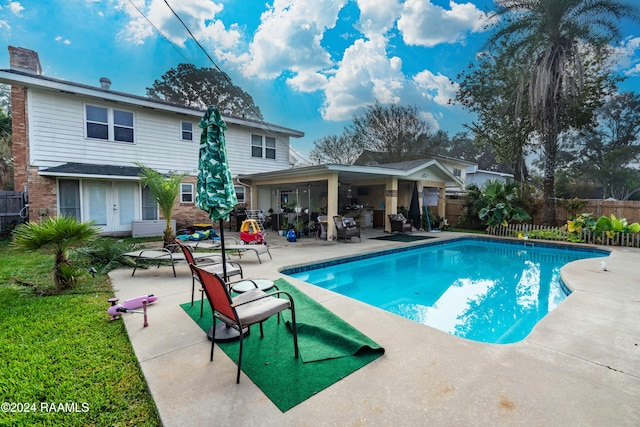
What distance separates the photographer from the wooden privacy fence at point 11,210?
10.1m

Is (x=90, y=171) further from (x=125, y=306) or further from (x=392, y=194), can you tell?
(x=392, y=194)

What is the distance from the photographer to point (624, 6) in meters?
10.9

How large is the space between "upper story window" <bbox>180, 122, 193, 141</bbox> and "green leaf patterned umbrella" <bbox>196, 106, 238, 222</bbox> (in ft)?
35.4

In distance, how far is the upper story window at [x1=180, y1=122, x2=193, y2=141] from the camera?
12728 millimetres

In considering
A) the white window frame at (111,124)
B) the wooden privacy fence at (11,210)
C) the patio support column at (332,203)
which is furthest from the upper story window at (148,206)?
the patio support column at (332,203)

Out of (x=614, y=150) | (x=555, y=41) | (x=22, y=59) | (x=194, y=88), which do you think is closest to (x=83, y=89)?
(x=22, y=59)

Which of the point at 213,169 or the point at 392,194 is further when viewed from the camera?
the point at 392,194

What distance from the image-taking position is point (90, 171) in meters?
9.81

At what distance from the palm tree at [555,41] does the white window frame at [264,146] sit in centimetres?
1197

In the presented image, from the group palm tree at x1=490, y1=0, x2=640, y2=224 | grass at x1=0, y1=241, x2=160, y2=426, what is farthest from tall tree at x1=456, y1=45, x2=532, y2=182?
grass at x1=0, y1=241, x2=160, y2=426

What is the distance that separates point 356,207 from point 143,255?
11.1m

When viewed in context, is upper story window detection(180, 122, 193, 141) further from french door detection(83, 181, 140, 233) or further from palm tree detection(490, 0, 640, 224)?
palm tree detection(490, 0, 640, 224)

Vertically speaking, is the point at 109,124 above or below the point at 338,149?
below

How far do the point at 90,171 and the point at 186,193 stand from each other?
3552mm
